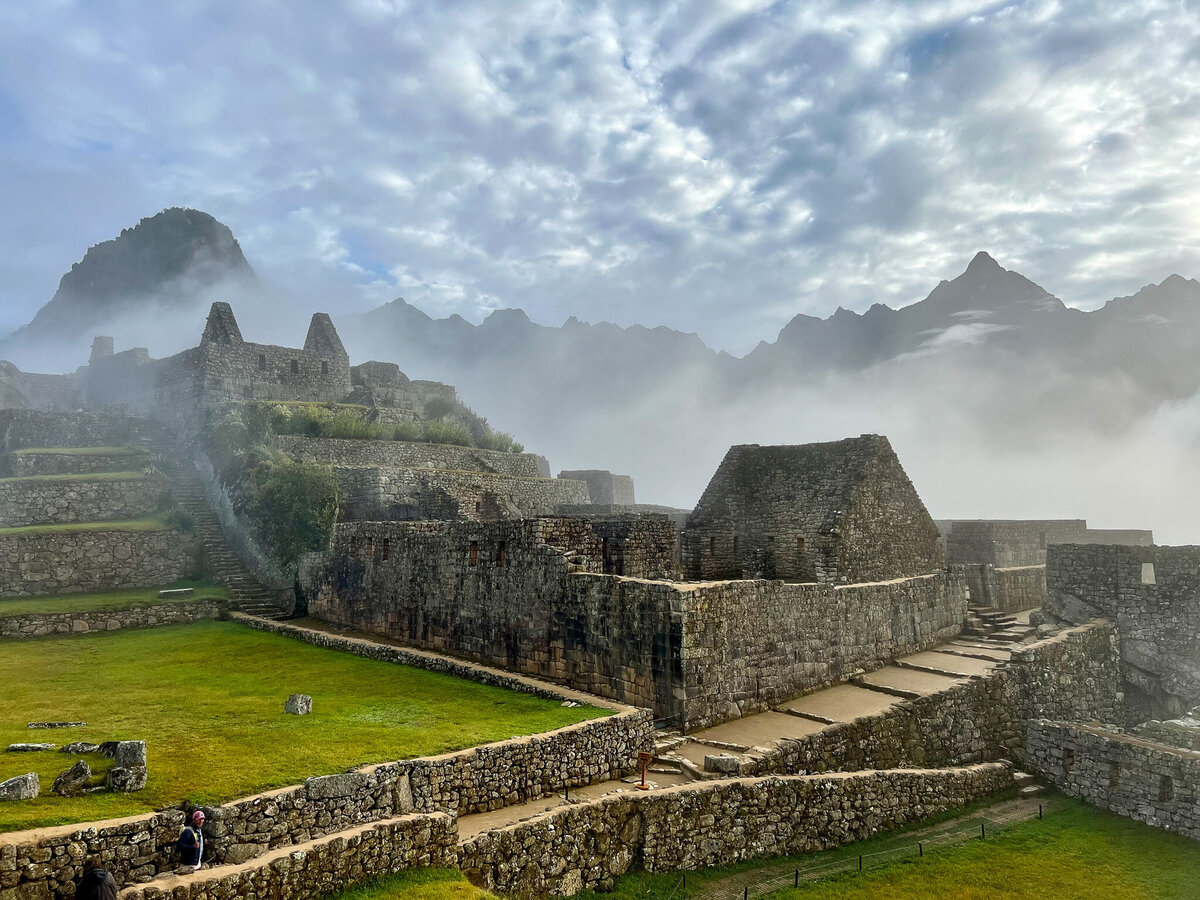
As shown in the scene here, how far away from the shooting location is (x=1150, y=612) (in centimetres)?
1866

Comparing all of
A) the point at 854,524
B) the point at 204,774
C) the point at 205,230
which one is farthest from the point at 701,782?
the point at 205,230

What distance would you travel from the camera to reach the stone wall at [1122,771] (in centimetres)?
1184

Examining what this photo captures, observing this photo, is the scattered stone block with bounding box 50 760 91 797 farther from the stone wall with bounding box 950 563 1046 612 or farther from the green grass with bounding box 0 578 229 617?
the stone wall with bounding box 950 563 1046 612

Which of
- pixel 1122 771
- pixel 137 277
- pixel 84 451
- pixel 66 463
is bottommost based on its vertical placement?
pixel 1122 771

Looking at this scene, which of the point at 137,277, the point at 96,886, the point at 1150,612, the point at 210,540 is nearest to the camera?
the point at 96,886

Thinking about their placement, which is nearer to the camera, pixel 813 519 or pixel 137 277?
pixel 813 519

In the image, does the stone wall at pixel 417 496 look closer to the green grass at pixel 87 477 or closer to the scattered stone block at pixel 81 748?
the green grass at pixel 87 477

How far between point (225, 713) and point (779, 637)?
9.75m

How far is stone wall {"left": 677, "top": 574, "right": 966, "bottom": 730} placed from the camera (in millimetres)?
12711

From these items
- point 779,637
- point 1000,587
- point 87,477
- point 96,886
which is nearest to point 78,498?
point 87,477

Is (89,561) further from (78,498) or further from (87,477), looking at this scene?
(87,477)

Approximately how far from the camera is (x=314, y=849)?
7535 millimetres

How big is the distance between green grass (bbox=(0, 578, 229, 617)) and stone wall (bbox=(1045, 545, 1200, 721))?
2555 cm

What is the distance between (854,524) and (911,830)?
10.7 m
